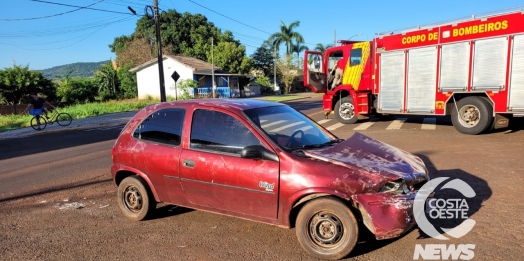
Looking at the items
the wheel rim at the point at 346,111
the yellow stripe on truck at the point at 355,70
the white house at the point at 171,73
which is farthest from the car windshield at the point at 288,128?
the white house at the point at 171,73

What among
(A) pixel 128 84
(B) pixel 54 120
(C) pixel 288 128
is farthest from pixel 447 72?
(A) pixel 128 84

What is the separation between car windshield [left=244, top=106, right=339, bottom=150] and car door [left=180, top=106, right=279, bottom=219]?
0.24 metres

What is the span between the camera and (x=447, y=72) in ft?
33.9

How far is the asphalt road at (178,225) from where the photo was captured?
12.0 ft

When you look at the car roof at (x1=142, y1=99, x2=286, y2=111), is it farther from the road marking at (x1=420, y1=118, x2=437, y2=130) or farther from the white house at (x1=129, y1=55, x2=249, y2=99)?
the white house at (x1=129, y1=55, x2=249, y2=99)

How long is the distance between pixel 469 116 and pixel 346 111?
4.68 metres

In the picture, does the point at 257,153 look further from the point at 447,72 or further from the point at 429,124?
the point at 429,124

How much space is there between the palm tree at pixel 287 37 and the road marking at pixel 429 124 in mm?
48817

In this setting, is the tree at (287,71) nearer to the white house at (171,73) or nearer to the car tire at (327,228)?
the white house at (171,73)

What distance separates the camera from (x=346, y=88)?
13703mm

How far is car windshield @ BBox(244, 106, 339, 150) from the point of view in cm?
395

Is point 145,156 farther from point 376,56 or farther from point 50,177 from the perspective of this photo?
point 376,56

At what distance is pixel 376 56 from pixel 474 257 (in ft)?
32.0

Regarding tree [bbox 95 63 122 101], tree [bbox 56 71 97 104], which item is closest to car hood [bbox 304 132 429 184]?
tree [bbox 56 71 97 104]
